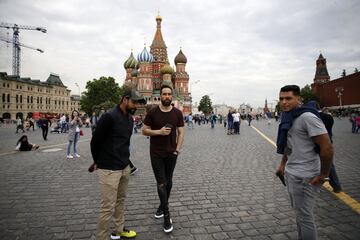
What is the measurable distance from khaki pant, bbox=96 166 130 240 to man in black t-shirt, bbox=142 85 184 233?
0.53 meters

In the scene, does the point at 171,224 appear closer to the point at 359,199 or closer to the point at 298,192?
the point at 298,192

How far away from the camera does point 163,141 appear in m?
3.83

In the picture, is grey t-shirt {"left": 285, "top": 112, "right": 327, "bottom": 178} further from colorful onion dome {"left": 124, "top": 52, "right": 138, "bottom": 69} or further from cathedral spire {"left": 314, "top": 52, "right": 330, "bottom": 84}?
cathedral spire {"left": 314, "top": 52, "right": 330, "bottom": 84}

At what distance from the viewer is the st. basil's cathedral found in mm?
74312

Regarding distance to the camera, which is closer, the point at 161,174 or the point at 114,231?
the point at 114,231

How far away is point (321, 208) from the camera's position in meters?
4.31

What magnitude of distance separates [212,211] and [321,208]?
189 centimetres

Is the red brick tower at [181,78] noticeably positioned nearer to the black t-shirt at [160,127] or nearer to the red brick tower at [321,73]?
the red brick tower at [321,73]

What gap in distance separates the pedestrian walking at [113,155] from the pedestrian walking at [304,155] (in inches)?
73.3

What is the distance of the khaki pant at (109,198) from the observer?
303 centimetres

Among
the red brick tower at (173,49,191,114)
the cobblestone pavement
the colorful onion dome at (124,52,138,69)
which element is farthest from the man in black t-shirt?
the colorful onion dome at (124,52,138,69)

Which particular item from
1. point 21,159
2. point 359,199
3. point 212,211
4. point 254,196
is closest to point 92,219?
point 212,211

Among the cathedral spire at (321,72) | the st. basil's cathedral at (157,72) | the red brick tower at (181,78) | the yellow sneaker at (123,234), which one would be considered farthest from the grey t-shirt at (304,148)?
the cathedral spire at (321,72)

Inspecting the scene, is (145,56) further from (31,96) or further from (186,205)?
(186,205)
